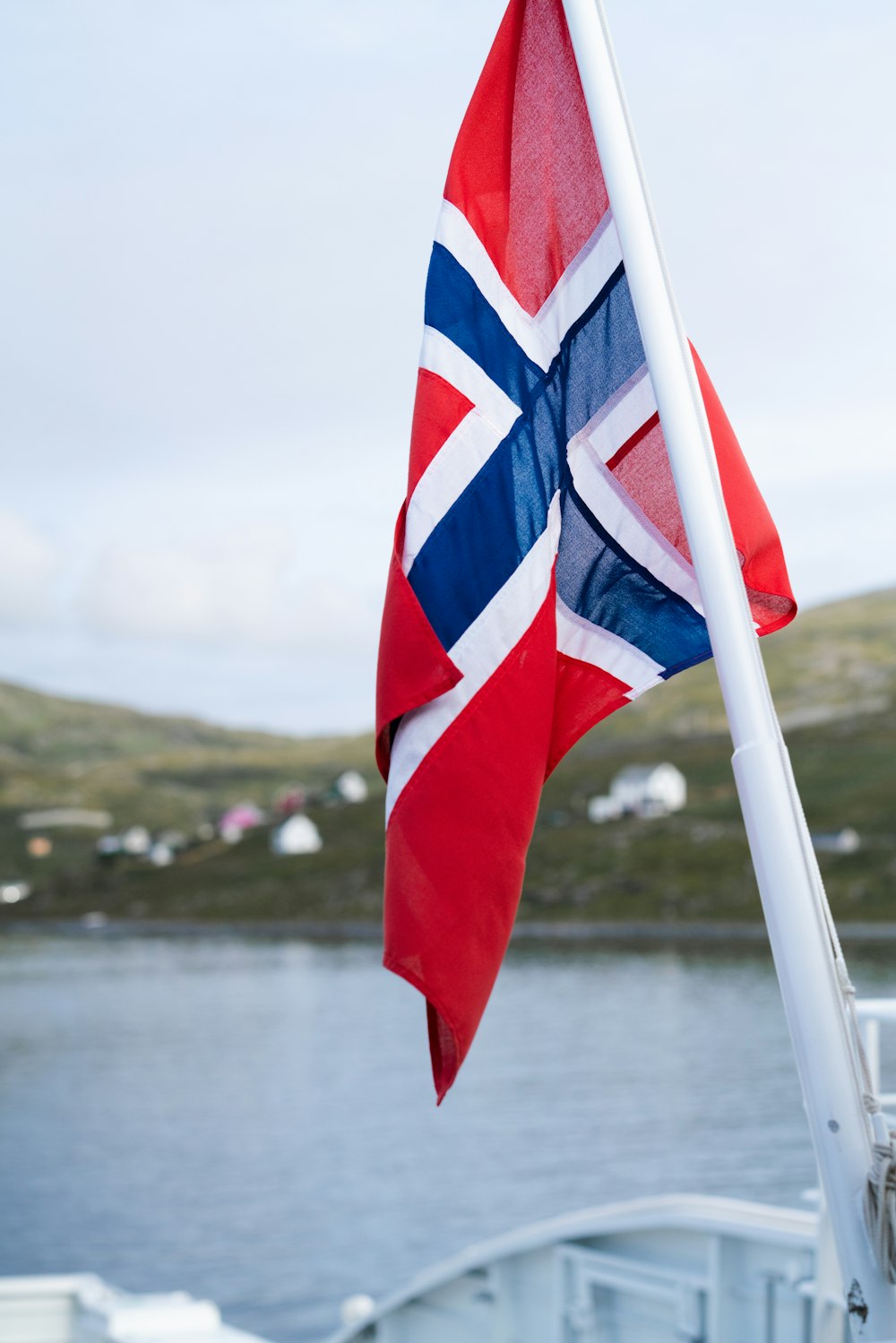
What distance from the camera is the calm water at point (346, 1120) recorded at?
36.3 meters

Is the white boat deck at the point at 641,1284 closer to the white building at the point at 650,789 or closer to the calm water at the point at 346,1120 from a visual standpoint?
the calm water at the point at 346,1120

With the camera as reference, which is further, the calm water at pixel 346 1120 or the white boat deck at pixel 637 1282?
the calm water at pixel 346 1120

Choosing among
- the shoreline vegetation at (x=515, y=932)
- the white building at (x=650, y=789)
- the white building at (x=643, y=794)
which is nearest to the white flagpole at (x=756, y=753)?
the shoreline vegetation at (x=515, y=932)

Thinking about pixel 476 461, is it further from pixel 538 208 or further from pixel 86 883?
pixel 86 883

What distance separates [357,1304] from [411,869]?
7.76m


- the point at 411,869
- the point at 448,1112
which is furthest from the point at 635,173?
Answer: the point at 448,1112

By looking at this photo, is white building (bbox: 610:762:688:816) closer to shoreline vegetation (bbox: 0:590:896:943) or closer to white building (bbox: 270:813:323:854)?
shoreline vegetation (bbox: 0:590:896:943)

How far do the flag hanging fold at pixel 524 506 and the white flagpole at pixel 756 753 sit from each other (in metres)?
0.52

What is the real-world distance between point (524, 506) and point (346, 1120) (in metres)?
52.2

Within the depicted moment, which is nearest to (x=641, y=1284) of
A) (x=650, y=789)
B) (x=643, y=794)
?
(x=650, y=789)

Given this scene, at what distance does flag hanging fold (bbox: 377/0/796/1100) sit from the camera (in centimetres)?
437

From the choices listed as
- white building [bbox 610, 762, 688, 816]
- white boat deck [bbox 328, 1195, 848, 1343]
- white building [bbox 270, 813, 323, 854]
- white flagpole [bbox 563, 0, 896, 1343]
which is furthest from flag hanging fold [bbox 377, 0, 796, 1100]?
white building [bbox 270, 813, 323, 854]

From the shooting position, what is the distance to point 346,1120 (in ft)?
178

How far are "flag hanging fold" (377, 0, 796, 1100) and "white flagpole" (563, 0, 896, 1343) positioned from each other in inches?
20.6
